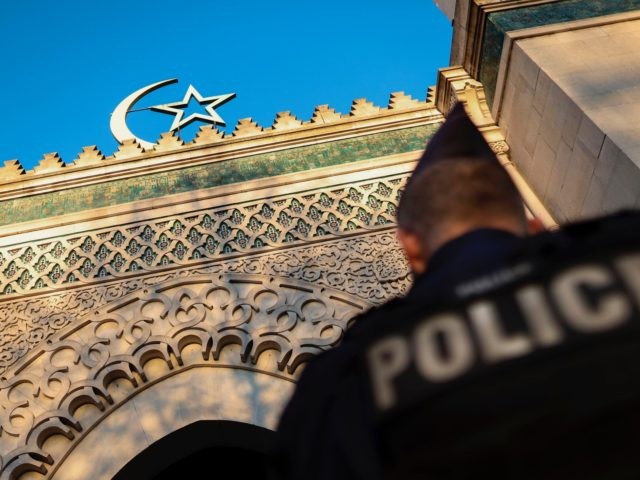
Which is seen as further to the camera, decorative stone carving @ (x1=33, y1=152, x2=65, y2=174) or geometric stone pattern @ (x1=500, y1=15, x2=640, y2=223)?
decorative stone carving @ (x1=33, y1=152, x2=65, y2=174)

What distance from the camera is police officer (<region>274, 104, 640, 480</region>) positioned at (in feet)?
2.59

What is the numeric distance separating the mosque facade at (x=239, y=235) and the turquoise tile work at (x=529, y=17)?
2 cm

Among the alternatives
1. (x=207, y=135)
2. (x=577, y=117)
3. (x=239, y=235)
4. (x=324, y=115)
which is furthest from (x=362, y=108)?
(x=577, y=117)

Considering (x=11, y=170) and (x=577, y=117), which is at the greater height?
(x=11, y=170)

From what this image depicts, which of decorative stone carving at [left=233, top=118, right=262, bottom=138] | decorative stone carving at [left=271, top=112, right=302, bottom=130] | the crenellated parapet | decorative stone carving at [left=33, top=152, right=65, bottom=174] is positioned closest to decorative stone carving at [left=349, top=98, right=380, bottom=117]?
the crenellated parapet

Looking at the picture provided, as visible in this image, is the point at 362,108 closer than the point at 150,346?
No

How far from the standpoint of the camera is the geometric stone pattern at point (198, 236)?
4.30 m

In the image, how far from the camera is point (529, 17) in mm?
4750

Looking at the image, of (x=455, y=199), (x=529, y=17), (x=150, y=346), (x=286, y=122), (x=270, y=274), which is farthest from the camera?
(x=286, y=122)

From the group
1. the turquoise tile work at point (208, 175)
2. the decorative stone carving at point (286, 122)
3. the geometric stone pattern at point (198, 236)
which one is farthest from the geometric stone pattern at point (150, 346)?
the decorative stone carving at point (286, 122)

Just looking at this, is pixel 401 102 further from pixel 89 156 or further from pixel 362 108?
pixel 89 156

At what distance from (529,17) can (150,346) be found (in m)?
3.13

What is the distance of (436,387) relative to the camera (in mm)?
838

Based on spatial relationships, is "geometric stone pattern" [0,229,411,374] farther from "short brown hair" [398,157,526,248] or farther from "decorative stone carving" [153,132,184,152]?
"short brown hair" [398,157,526,248]
